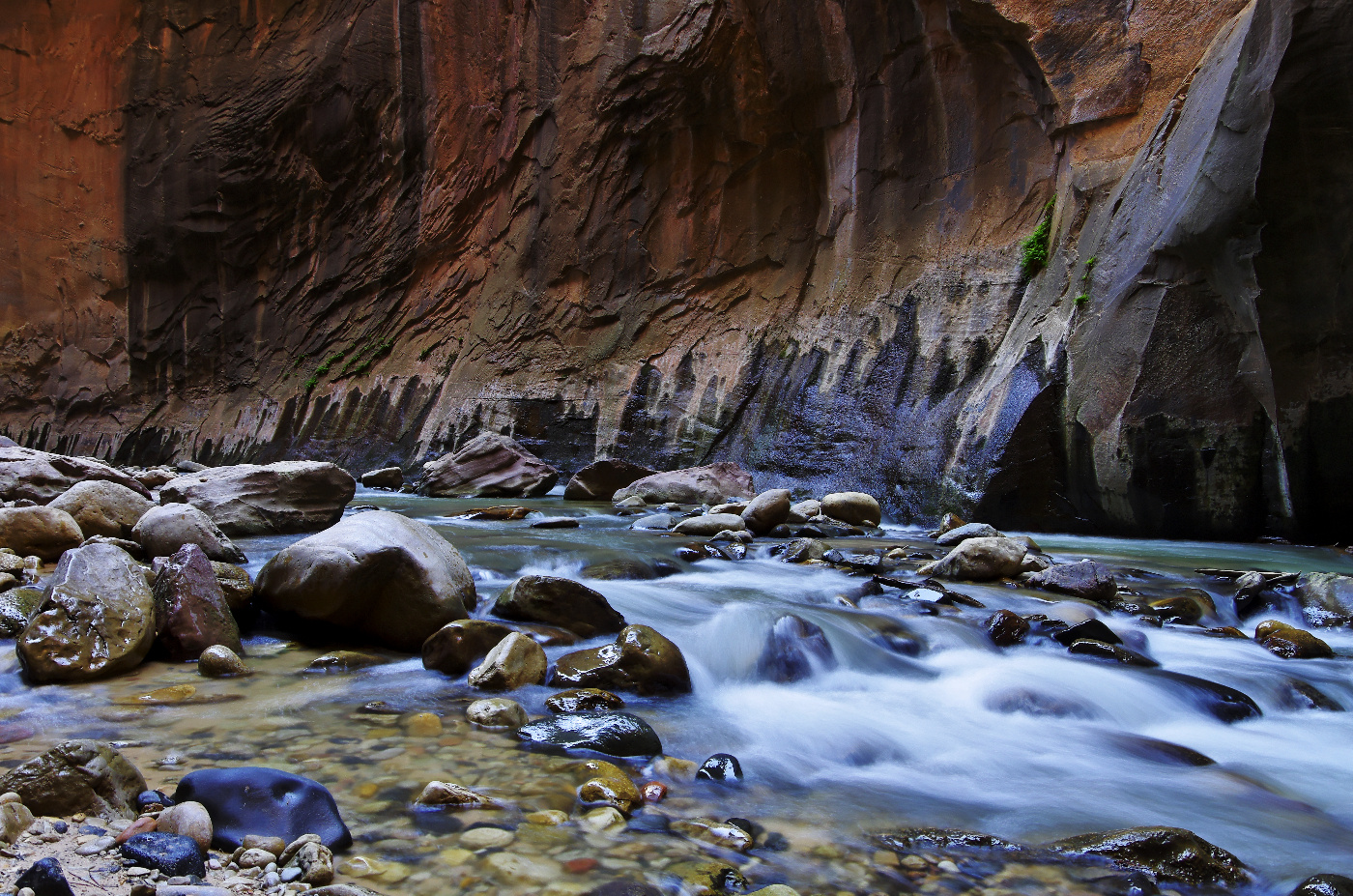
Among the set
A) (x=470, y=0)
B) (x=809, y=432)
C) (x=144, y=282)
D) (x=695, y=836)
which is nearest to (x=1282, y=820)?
(x=695, y=836)

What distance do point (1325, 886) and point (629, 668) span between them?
1.95 meters

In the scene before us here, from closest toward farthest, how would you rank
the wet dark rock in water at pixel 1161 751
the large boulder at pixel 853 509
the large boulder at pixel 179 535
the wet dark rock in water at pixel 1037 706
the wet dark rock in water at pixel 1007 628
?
the wet dark rock in water at pixel 1161 751 → the wet dark rock in water at pixel 1037 706 → the wet dark rock in water at pixel 1007 628 → the large boulder at pixel 179 535 → the large boulder at pixel 853 509

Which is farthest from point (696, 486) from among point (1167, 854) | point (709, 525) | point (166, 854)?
point (166, 854)

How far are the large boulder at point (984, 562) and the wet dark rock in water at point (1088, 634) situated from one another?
4.22 feet

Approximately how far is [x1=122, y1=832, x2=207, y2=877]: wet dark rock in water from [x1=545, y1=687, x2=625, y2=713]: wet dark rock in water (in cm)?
122

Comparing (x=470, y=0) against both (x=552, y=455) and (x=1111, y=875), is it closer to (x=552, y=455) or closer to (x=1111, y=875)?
(x=552, y=455)

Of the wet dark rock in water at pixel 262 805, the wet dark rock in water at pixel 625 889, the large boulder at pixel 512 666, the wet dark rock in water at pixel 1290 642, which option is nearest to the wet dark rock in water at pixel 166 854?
the wet dark rock in water at pixel 262 805

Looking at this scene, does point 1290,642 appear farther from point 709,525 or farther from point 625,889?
point 709,525

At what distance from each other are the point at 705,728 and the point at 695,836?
81 cm

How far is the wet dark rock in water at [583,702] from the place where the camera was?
2516 millimetres

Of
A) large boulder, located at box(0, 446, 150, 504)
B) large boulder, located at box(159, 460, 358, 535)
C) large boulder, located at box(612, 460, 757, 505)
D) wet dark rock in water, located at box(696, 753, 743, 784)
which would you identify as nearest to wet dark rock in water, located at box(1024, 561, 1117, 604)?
wet dark rock in water, located at box(696, 753, 743, 784)

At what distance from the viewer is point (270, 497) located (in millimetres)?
5508

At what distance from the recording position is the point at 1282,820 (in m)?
2.02

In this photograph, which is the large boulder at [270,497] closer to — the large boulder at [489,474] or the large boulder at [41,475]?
the large boulder at [41,475]
